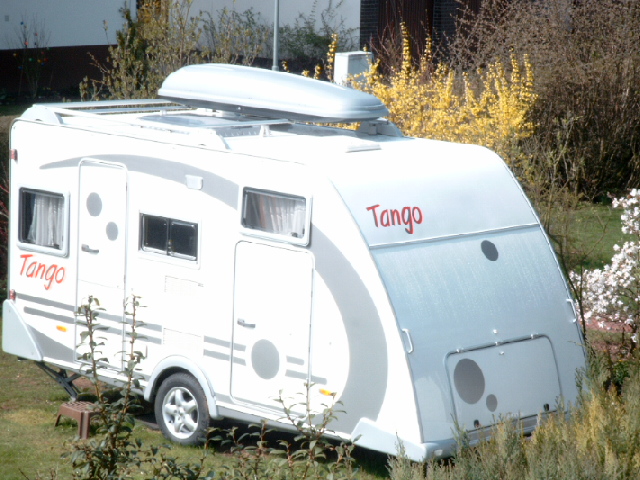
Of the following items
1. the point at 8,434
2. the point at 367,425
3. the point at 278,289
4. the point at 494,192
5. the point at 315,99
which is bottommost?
the point at 8,434

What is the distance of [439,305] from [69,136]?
3.62 m

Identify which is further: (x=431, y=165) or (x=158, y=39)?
(x=158, y=39)

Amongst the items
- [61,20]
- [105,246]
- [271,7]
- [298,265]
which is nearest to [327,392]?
[298,265]

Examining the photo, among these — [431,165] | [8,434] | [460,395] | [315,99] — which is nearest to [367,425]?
[460,395]

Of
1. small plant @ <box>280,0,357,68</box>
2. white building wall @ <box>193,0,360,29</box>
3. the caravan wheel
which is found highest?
white building wall @ <box>193,0,360,29</box>

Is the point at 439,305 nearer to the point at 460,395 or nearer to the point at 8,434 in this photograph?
the point at 460,395

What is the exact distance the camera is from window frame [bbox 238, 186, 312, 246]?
6.75 m

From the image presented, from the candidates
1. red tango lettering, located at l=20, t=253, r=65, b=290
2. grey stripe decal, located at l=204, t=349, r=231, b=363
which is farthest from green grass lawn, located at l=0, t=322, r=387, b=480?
red tango lettering, located at l=20, t=253, r=65, b=290

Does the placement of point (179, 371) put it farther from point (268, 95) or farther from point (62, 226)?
point (268, 95)

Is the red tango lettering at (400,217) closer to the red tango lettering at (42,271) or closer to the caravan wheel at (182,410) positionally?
the caravan wheel at (182,410)

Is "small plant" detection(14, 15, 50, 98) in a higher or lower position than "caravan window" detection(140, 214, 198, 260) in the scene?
higher

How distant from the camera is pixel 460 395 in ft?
21.4

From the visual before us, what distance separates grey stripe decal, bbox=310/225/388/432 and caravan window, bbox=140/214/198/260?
1226 mm

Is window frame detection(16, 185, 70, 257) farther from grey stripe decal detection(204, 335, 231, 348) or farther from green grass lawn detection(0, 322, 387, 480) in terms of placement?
grey stripe decal detection(204, 335, 231, 348)
